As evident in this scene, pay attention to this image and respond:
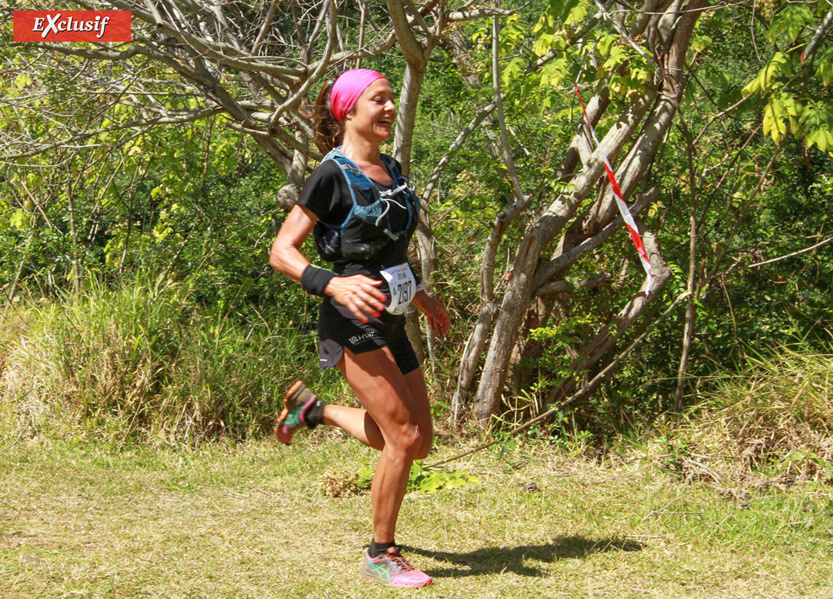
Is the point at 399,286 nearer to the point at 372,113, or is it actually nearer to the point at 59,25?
the point at 372,113

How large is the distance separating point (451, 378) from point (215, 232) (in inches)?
110

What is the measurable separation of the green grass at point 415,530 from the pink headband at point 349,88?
2000mm

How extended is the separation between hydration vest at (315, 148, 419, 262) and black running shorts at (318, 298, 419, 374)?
0.72 ft

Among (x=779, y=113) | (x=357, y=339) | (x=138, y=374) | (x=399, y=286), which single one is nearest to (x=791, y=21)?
(x=779, y=113)

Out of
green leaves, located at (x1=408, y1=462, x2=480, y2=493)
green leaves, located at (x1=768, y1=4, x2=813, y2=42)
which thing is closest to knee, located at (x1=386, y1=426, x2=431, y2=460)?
green leaves, located at (x1=408, y1=462, x2=480, y2=493)

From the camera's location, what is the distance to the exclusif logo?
6391mm

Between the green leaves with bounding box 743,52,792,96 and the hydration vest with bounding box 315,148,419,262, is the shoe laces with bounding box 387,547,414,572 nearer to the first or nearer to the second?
the hydration vest with bounding box 315,148,419,262

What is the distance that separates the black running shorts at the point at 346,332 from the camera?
3.54 meters

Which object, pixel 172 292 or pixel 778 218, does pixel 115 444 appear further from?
pixel 778 218

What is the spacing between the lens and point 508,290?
6.03 metres

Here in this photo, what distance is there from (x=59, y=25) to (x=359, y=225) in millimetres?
4254

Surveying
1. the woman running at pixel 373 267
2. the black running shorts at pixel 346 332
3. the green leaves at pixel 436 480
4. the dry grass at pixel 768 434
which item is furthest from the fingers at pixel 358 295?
the dry grass at pixel 768 434

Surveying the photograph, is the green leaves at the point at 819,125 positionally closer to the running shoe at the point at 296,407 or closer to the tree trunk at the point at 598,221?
the tree trunk at the point at 598,221

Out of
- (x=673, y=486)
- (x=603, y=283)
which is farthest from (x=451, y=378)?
(x=673, y=486)
